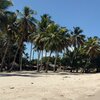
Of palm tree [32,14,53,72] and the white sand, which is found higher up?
palm tree [32,14,53,72]

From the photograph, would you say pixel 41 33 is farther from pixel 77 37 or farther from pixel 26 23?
pixel 77 37

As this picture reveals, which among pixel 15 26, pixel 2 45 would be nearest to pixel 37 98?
pixel 15 26

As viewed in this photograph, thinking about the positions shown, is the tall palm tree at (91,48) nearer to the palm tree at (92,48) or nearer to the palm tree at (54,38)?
the palm tree at (92,48)

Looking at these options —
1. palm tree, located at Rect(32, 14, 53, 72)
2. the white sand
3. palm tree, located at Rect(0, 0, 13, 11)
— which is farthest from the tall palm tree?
the white sand

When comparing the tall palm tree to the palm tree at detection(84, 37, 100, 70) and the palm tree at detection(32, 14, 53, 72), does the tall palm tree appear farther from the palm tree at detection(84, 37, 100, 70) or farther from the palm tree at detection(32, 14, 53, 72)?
the palm tree at detection(32, 14, 53, 72)

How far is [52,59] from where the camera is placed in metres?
92.1

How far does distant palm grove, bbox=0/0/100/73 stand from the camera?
5884 cm

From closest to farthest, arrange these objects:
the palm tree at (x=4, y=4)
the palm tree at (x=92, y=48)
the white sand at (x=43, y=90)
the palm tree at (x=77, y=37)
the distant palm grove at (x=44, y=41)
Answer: the white sand at (x=43, y=90)
the palm tree at (x=4, y=4)
the distant palm grove at (x=44, y=41)
the palm tree at (x=92, y=48)
the palm tree at (x=77, y=37)

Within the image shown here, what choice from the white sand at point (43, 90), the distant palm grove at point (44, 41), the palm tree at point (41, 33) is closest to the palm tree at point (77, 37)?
the distant palm grove at point (44, 41)

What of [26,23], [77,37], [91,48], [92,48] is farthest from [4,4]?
[77,37]

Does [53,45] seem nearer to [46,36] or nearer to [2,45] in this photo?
[46,36]

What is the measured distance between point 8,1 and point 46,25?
25.0 meters

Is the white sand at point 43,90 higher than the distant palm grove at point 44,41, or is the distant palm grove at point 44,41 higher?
the distant palm grove at point 44,41

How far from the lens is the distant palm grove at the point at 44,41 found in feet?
193
